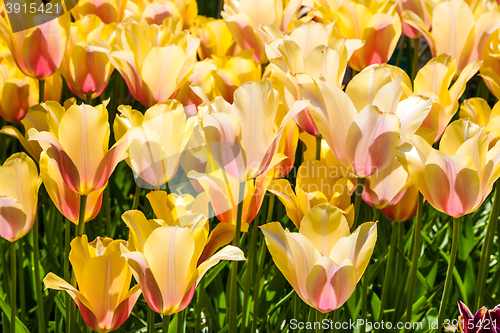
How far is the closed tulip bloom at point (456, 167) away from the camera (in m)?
0.55

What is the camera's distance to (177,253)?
0.49m

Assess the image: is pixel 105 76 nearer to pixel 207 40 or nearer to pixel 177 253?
pixel 207 40

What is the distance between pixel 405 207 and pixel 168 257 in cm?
41

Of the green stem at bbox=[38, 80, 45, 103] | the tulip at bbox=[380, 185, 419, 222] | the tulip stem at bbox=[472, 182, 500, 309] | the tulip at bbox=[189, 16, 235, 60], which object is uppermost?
the tulip at bbox=[189, 16, 235, 60]

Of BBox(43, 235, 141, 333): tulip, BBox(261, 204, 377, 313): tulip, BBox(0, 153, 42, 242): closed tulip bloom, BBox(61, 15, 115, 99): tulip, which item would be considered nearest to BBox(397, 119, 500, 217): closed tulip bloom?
BBox(261, 204, 377, 313): tulip

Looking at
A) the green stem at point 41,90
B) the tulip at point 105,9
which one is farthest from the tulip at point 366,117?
the tulip at point 105,9

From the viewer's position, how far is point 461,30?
930 millimetres

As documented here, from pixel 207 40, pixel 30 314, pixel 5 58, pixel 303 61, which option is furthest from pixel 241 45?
pixel 30 314

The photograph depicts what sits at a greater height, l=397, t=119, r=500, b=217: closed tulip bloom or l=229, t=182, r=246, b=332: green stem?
l=397, t=119, r=500, b=217: closed tulip bloom

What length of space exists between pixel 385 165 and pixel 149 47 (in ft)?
1.55

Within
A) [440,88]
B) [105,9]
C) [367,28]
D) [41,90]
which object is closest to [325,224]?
[440,88]

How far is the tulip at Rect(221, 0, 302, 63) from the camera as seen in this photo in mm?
1060

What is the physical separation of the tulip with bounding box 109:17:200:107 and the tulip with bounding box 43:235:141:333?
356 millimetres

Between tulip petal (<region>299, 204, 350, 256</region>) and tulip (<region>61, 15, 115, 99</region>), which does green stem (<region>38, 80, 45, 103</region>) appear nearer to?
tulip (<region>61, 15, 115, 99</region>)
